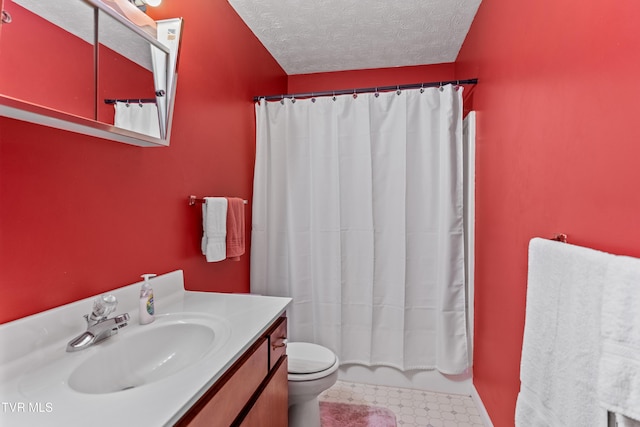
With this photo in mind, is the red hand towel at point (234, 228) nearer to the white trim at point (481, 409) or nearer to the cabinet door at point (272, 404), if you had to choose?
the cabinet door at point (272, 404)

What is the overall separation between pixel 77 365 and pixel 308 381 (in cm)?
101

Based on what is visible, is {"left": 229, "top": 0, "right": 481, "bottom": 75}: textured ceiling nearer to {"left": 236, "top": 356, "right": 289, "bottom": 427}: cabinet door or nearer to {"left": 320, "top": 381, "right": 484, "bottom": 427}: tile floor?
{"left": 236, "top": 356, "right": 289, "bottom": 427}: cabinet door

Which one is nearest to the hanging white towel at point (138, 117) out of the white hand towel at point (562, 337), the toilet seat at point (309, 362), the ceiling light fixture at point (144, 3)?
the ceiling light fixture at point (144, 3)

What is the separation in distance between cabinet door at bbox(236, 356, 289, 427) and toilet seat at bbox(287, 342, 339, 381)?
232mm

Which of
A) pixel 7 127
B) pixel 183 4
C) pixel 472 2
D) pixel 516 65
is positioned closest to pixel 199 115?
pixel 183 4

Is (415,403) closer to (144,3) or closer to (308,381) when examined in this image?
(308,381)

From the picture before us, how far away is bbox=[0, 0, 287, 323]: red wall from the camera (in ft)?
2.85

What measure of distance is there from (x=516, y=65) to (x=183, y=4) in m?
1.54

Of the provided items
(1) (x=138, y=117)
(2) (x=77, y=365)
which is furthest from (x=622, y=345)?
(1) (x=138, y=117)

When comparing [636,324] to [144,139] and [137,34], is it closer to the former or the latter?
[144,139]

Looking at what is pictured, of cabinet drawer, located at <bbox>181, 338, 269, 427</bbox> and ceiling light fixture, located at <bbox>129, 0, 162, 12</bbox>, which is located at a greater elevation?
ceiling light fixture, located at <bbox>129, 0, 162, 12</bbox>

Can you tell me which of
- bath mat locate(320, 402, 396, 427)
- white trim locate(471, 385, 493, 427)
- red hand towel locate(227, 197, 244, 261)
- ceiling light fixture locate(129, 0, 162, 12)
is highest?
ceiling light fixture locate(129, 0, 162, 12)

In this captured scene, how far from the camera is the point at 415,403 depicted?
2.05 meters

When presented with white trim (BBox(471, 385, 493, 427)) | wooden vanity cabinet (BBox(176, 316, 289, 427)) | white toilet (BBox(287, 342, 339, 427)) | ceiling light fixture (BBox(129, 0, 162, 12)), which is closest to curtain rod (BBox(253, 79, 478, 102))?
ceiling light fixture (BBox(129, 0, 162, 12))
